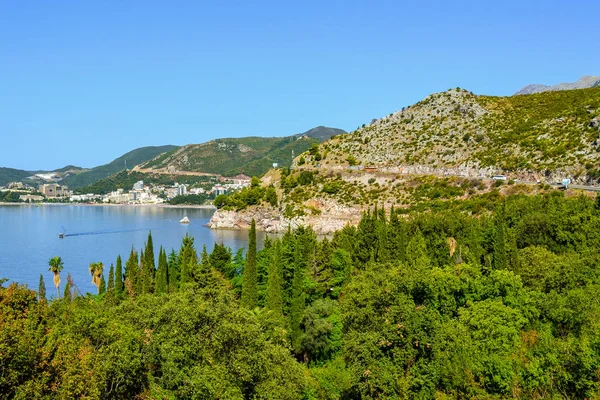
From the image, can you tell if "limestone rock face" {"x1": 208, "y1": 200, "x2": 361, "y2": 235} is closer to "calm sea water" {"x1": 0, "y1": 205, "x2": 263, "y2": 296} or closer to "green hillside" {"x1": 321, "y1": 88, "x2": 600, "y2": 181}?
"calm sea water" {"x1": 0, "y1": 205, "x2": 263, "y2": 296}

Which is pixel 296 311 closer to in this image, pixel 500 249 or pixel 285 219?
pixel 500 249

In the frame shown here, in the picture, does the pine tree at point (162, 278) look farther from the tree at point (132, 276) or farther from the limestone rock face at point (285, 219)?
the limestone rock face at point (285, 219)

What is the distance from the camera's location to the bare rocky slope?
87125mm

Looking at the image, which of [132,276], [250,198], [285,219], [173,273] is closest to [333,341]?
[173,273]

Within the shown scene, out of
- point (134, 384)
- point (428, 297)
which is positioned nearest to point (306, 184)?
point (428, 297)

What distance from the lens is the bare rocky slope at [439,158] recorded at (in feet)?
286

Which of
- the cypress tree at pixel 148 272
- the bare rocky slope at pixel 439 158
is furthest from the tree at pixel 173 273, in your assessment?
the bare rocky slope at pixel 439 158

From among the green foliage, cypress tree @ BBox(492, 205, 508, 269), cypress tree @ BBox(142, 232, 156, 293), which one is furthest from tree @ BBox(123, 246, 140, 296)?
the green foliage

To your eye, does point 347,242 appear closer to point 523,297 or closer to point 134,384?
point 523,297

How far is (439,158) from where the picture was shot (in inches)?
4353

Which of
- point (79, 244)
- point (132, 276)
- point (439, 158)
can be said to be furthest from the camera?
point (439, 158)

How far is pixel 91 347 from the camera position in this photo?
17781 millimetres

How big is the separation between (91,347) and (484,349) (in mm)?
13476

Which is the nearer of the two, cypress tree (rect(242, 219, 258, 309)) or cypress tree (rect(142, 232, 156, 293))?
cypress tree (rect(242, 219, 258, 309))
